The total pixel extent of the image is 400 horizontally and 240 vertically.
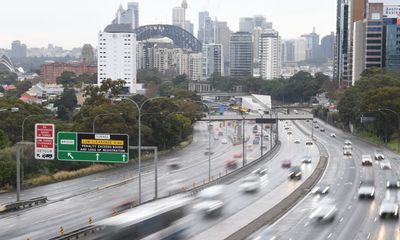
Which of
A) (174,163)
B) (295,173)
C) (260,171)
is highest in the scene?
(295,173)

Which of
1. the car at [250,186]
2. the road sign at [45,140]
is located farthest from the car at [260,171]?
the road sign at [45,140]

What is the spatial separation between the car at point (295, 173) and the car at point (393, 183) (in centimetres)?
924

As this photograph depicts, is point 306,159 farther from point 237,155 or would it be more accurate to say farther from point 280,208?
point 280,208

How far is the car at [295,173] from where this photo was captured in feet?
245

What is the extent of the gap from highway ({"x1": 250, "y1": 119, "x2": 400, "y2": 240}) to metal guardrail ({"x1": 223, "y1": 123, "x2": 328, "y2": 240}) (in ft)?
1.71

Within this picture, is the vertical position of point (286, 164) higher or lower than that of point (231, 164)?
higher

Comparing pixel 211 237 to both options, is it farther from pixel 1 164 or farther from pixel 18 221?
pixel 1 164

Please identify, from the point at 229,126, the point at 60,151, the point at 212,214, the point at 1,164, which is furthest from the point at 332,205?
the point at 229,126

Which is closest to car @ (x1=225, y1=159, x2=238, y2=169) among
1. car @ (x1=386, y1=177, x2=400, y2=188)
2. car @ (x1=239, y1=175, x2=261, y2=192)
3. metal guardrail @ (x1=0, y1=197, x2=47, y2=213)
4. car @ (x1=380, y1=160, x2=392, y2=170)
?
car @ (x1=380, y1=160, x2=392, y2=170)

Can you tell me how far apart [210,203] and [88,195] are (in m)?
15.4

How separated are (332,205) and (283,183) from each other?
17.2 meters

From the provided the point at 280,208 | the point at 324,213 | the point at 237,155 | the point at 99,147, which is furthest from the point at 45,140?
the point at 237,155

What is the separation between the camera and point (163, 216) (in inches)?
1547

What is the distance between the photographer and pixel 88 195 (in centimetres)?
6153
